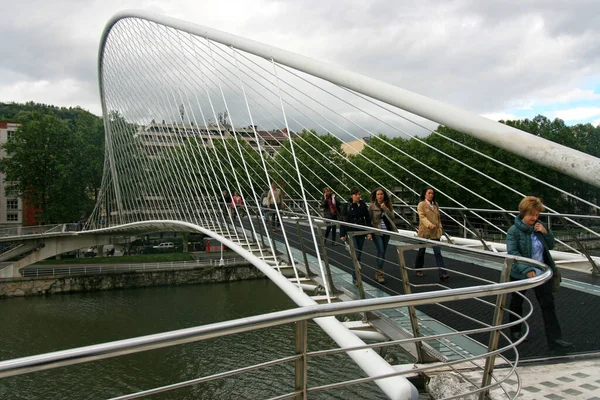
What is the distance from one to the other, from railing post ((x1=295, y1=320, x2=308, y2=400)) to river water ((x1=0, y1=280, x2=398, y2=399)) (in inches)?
289

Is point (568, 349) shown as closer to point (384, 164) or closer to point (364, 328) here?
point (364, 328)

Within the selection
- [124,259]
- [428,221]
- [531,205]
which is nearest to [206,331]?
[531,205]

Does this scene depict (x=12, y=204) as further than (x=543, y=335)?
Yes

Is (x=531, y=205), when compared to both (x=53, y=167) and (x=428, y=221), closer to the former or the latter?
(x=428, y=221)

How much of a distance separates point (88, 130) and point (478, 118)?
40.9 metres

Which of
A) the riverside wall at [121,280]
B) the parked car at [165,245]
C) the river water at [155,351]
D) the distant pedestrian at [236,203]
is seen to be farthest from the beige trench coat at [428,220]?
the parked car at [165,245]

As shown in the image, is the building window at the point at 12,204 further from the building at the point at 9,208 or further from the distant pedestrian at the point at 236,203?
the distant pedestrian at the point at 236,203

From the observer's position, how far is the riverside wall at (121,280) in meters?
24.5

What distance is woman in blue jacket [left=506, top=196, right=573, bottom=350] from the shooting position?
3529 mm

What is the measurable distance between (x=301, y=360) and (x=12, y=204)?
48164mm

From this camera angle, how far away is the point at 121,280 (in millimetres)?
26125

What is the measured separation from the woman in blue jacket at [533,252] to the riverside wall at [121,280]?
2442 cm

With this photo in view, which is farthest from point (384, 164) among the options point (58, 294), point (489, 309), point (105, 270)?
point (489, 309)

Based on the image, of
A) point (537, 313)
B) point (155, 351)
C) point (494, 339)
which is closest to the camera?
point (494, 339)
